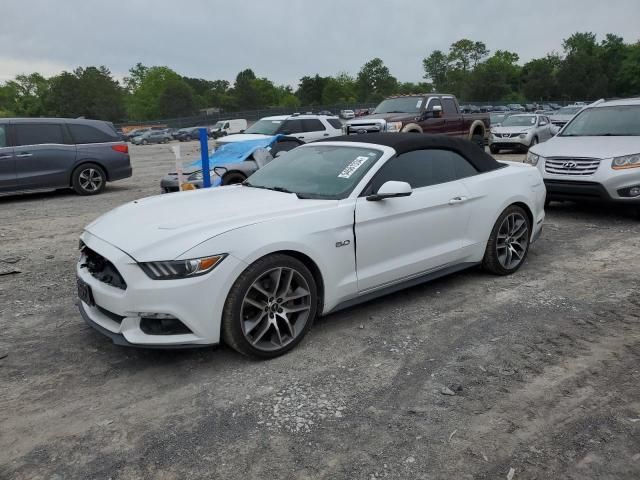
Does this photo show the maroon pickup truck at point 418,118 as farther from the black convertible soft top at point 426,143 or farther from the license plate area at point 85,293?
the license plate area at point 85,293

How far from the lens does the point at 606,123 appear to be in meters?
8.70

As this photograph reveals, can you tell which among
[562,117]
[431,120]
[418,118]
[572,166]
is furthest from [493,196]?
[562,117]

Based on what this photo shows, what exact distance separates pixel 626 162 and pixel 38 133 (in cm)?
1084

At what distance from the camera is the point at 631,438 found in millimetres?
2807

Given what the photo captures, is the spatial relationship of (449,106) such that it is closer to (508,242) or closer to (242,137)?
(242,137)

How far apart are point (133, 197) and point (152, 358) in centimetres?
831

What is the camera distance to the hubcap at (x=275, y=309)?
143 inches

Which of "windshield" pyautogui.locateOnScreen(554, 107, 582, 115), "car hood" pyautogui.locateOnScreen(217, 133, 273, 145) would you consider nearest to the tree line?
"windshield" pyautogui.locateOnScreen(554, 107, 582, 115)

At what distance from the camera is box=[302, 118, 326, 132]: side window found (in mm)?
15086

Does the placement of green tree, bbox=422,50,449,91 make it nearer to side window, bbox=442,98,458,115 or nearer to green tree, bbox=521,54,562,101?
green tree, bbox=521,54,562,101

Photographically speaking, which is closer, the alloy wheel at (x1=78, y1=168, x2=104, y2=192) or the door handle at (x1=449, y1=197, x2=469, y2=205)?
the door handle at (x1=449, y1=197, x2=469, y2=205)

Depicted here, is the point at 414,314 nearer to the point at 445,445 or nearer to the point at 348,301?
the point at 348,301

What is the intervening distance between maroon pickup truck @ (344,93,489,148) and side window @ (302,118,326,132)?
0.77 metres

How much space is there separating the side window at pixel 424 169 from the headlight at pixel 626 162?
11.3 ft
